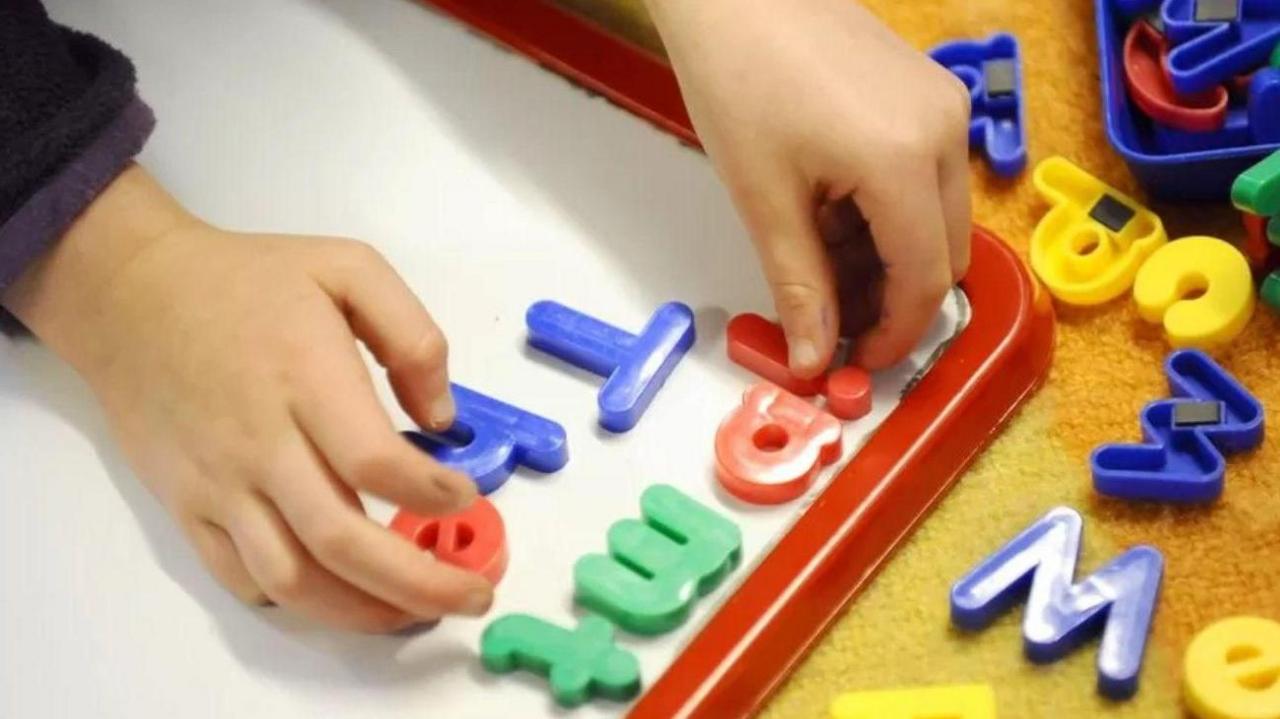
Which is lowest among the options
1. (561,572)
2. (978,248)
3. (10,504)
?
(10,504)

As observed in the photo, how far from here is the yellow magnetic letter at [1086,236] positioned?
546 mm

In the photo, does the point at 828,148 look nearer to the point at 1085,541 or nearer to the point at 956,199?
the point at 956,199

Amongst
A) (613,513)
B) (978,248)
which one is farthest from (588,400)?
(978,248)

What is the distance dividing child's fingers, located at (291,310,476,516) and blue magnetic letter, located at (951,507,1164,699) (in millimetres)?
162

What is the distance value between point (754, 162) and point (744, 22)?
5cm

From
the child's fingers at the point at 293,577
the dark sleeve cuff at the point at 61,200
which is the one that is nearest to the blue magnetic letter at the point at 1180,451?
the child's fingers at the point at 293,577

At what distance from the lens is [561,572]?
489 millimetres

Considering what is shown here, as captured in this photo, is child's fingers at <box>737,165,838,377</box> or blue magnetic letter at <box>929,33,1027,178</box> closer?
child's fingers at <box>737,165,838,377</box>

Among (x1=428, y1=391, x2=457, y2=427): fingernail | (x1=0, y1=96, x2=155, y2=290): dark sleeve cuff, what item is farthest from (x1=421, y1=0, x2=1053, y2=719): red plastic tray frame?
(x1=0, y1=96, x2=155, y2=290): dark sleeve cuff

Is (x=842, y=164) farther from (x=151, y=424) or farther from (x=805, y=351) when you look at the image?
(x=151, y=424)

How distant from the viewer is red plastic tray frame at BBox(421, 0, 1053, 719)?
460 mm

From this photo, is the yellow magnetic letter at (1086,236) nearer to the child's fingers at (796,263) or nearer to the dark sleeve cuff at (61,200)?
the child's fingers at (796,263)

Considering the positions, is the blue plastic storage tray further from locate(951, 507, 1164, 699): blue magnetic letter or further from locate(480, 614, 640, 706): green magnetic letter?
locate(480, 614, 640, 706): green magnetic letter

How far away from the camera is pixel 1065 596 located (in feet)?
1.51
